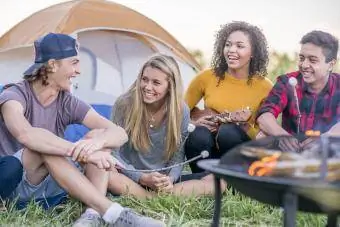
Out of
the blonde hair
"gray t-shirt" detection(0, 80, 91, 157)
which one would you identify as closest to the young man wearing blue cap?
"gray t-shirt" detection(0, 80, 91, 157)

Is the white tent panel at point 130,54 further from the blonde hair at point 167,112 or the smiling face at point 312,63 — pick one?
the smiling face at point 312,63

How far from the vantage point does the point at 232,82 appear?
3.97 m

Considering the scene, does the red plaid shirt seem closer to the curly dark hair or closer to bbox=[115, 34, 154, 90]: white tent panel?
the curly dark hair

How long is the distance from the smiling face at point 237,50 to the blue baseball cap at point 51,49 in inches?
39.8

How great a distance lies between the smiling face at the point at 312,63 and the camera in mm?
3596

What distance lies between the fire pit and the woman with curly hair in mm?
1424

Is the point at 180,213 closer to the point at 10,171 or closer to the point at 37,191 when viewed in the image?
the point at 37,191

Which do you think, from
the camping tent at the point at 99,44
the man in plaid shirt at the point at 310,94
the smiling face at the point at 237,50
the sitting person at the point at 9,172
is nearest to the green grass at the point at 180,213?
the sitting person at the point at 9,172

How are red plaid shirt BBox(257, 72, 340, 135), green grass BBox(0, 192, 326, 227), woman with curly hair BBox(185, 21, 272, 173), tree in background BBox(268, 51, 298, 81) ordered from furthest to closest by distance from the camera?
tree in background BBox(268, 51, 298, 81) → woman with curly hair BBox(185, 21, 272, 173) → red plaid shirt BBox(257, 72, 340, 135) → green grass BBox(0, 192, 326, 227)

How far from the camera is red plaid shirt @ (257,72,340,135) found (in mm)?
3664

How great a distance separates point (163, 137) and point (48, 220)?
0.76m

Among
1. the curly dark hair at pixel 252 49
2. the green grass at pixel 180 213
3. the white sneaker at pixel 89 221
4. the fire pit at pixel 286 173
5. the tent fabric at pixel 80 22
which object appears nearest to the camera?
the fire pit at pixel 286 173

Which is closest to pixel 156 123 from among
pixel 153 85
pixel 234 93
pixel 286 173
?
pixel 153 85

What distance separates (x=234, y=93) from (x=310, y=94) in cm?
44
